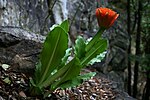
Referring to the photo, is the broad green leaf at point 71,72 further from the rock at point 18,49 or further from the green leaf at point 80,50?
the rock at point 18,49

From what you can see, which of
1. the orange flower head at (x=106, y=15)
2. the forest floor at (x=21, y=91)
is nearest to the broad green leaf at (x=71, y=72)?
the forest floor at (x=21, y=91)

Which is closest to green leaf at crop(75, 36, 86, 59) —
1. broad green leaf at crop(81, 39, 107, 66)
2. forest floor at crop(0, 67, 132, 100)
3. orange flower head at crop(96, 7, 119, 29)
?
broad green leaf at crop(81, 39, 107, 66)

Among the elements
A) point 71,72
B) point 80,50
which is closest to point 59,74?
point 71,72

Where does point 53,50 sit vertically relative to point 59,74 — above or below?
above

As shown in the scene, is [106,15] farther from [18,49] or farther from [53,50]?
[18,49]

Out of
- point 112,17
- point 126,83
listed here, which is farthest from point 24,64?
point 126,83

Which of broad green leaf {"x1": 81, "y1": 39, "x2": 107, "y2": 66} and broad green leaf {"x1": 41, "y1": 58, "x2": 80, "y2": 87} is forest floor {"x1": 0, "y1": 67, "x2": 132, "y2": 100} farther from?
broad green leaf {"x1": 81, "y1": 39, "x2": 107, "y2": 66}
